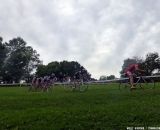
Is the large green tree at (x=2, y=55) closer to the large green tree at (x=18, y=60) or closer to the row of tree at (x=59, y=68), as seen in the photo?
the large green tree at (x=18, y=60)

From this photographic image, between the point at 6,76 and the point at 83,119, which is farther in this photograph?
the point at 6,76

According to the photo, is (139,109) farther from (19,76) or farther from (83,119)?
(19,76)

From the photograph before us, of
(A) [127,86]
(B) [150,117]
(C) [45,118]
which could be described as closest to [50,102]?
(C) [45,118]

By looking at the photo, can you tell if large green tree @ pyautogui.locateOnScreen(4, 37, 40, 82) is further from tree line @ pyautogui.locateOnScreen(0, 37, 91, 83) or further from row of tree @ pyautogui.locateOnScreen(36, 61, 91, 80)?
row of tree @ pyautogui.locateOnScreen(36, 61, 91, 80)

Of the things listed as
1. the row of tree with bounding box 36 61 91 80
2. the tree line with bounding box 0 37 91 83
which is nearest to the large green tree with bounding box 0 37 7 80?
the tree line with bounding box 0 37 91 83

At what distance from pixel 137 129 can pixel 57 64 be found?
149119mm

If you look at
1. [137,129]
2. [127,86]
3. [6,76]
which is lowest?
[137,129]

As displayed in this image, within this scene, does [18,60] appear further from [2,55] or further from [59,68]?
[59,68]

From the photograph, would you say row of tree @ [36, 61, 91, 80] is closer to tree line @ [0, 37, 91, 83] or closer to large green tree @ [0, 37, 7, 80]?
tree line @ [0, 37, 91, 83]

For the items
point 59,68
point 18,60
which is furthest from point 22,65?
point 59,68

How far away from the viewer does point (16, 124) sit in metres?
18.6

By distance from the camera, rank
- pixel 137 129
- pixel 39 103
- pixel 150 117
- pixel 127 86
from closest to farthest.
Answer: pixel 137 129 → pixel 150 117 → pixel 39 103 → pixel 127 86

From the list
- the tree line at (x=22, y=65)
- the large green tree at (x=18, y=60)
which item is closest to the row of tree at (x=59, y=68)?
the tree line at (x=22, y=65)

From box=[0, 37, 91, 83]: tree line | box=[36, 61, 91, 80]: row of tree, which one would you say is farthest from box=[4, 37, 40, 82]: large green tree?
box=[36, 61, 91, 80]: row of tree
